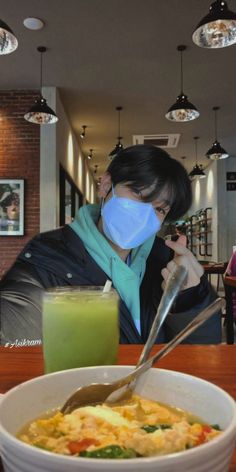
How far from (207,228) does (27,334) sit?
12.0 m

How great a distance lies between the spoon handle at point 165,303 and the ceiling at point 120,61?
4.32 metres

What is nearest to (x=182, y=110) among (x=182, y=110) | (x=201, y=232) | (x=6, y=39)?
(x=182, y=110)

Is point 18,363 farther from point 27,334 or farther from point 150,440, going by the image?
point 150,440

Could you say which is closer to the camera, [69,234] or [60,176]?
[69,234]

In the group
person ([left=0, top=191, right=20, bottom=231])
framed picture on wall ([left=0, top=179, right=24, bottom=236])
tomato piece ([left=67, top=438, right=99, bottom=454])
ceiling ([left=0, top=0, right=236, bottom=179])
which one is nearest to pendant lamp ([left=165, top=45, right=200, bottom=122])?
ceiling ([left=0, top=0, right=236, bottom=179])

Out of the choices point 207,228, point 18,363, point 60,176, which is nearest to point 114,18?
point 60,176

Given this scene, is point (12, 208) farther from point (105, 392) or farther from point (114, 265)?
point (105, 392)

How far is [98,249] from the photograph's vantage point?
1321 millimetres

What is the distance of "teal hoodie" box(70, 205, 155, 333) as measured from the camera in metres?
1.28

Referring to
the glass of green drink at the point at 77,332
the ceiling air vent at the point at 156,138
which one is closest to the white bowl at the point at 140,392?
the glass of green drink at the point at 77,332

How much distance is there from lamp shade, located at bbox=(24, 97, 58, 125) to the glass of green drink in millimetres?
4496

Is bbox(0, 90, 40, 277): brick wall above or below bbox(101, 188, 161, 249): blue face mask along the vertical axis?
above

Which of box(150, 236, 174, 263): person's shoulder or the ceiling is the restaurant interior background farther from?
box(150, 236, 174, 263): person's shoulder

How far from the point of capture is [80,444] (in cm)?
37
